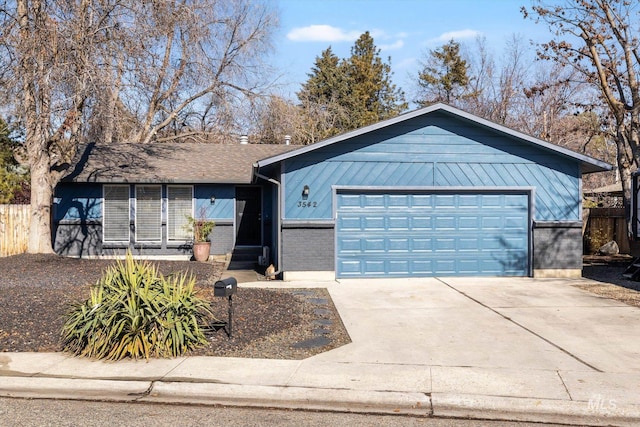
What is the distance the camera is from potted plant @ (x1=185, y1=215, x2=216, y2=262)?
17172 mm

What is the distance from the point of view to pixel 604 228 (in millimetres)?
21094

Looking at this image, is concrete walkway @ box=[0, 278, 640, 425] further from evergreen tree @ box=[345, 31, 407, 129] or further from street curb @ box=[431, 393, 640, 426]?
evergreen tree @ box=[345, 31, 407, 129]

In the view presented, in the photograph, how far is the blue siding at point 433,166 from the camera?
529 inches

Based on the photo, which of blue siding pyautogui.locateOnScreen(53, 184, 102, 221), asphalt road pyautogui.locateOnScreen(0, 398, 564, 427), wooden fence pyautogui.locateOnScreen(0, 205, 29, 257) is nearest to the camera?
asphalt road pyautogui.locateOnScreen(0, 398, 564, 427)

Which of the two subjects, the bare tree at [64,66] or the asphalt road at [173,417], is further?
the bare tree at [64,66]

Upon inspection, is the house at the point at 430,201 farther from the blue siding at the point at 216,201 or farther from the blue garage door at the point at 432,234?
the blue siding at the point at 216,201

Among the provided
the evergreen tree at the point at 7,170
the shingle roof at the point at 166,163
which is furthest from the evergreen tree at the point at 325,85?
the evergreen tree at the point at 7,170

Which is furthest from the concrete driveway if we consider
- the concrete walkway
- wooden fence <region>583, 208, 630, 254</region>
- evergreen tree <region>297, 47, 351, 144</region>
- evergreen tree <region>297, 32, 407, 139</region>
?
evergreen tree <region>297, 32, 407, 139</region>

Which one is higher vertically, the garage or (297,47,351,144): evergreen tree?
(297,47,351,144): evergreen tree

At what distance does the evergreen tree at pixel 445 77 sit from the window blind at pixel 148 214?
81.9ft

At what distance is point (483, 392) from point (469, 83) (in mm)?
34975

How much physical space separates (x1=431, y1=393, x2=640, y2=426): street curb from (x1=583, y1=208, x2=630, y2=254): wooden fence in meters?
17.2

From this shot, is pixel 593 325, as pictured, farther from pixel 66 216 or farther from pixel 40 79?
pixel 66 216

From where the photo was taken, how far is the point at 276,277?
45.6 feet
